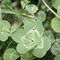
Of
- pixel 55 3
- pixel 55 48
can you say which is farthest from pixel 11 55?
pixel 55 3

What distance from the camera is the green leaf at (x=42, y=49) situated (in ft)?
3.22

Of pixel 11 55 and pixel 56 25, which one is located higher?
pixel 56 25

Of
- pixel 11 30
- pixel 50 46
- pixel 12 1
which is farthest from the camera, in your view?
pixel 12 1

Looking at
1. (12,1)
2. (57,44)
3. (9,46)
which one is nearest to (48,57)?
(57,44)

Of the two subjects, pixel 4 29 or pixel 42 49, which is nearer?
pixel 42 49

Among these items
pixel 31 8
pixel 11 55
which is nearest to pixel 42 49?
pixel 11 55

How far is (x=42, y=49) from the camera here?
3.25 feet

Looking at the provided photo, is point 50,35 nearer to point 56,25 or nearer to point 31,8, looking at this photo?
point 56,25

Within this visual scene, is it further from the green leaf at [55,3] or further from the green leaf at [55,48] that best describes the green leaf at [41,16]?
the green leaf at [55,48]

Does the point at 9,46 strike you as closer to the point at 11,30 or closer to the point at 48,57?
the point at 11,30

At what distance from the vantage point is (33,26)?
1043 millimetres

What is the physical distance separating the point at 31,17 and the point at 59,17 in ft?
0.59

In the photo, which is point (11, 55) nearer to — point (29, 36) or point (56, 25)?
point (29, 36)

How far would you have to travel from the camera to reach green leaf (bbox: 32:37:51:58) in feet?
3.22
